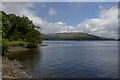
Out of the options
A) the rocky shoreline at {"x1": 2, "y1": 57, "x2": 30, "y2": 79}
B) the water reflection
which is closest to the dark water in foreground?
the water reflection

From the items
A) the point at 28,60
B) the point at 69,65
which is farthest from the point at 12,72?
the point at 28,60

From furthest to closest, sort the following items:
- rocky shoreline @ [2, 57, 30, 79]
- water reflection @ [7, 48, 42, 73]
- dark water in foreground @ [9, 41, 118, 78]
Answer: water reflection @ [7, 48, 42, 73] → dark water in foreground @ [9, 41, 118, 78] → rocky shoreline @ [2, 57, 30, 79]

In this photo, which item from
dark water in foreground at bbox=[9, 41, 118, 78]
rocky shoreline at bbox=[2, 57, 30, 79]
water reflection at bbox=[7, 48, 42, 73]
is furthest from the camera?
water reflection at bbox=[7, 48, 42, 73]

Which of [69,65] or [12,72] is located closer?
[12,72]

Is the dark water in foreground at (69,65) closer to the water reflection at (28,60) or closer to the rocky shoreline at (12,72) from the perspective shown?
the water reflection at (28,60)

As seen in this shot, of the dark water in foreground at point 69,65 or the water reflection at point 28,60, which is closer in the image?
the dark water in foreground at point 69,65

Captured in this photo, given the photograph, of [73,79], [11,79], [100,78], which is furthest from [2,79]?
[100,78]

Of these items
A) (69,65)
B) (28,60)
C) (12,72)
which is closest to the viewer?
(12,72)

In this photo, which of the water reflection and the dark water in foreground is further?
the water reflection

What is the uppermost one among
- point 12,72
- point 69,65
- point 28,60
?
point 12,72

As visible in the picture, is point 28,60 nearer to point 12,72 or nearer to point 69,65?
point 69,65

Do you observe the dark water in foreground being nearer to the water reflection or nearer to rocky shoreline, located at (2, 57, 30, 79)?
the water reflection

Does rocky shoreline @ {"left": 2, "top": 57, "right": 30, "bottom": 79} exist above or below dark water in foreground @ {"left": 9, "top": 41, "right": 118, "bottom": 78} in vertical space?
above

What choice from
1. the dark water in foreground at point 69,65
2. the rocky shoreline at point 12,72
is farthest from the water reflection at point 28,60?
the rocky shoreline at point 12,72
